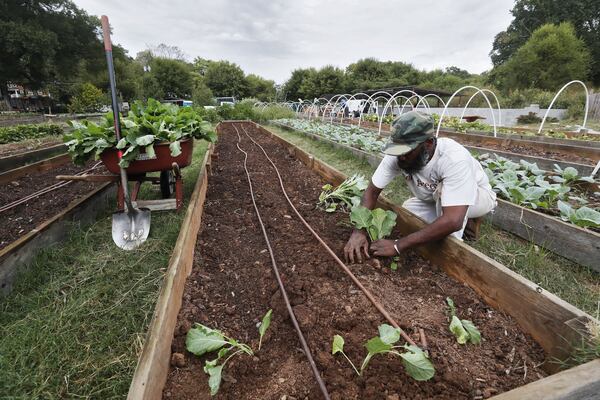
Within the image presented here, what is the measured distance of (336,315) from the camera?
202 cm

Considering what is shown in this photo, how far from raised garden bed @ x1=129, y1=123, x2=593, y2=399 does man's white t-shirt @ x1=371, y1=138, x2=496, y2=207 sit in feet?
1.07

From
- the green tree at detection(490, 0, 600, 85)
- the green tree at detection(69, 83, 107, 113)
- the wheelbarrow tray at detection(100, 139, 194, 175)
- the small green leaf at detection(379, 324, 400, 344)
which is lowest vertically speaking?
the small green leaf at detection(379, 324, 400, 344)

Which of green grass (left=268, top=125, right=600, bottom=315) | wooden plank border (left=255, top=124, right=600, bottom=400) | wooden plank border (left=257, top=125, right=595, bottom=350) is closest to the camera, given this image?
wooden plank border (left=255, top=124, right=600, bottom=400)

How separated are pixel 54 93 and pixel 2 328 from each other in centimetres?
4981

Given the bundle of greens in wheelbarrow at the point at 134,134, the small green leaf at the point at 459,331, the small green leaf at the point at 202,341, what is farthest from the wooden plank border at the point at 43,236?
the small green leaf at the point at 459,331

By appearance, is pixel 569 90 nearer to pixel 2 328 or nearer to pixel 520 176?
pixel 520 176

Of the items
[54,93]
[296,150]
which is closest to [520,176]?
[296,150]

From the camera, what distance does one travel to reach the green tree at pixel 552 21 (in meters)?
38.1

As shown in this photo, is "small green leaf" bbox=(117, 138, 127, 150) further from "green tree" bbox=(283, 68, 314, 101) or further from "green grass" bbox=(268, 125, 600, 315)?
"green tree" bbox=(283, 68, 314, 101)

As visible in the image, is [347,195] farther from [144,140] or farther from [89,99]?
[89,99]

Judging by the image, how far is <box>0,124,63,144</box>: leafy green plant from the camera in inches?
358

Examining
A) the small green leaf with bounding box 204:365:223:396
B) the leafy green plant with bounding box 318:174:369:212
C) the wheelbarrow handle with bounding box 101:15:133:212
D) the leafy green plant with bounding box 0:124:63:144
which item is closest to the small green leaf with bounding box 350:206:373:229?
the leafy green plant with bounding box 318:174:369:212

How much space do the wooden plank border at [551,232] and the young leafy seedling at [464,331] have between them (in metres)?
1.43

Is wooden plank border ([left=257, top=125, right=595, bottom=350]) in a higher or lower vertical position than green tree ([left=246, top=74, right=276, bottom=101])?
lower
